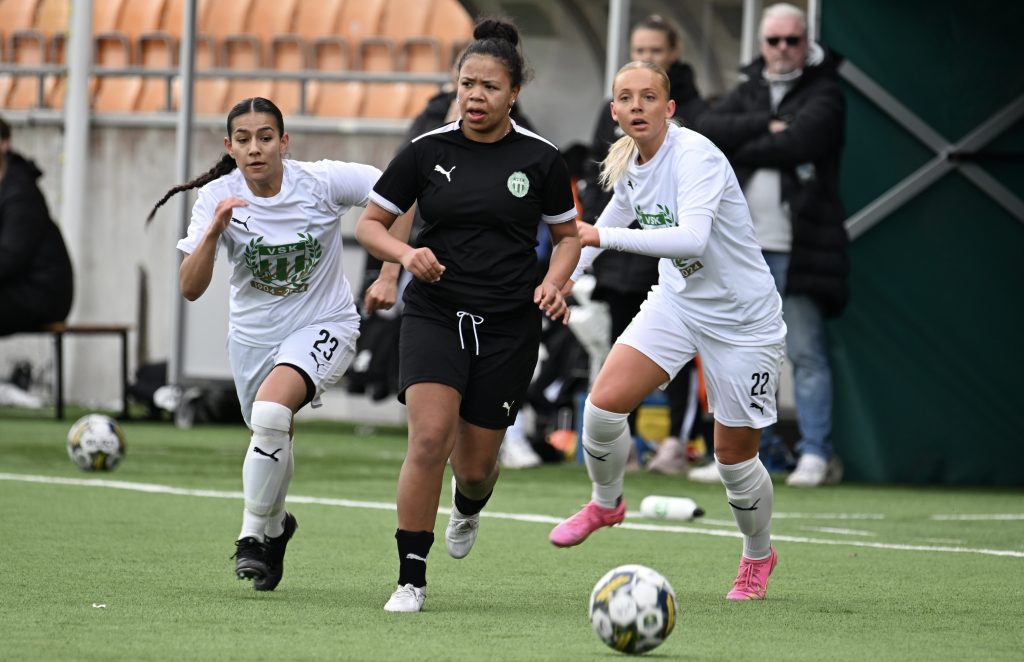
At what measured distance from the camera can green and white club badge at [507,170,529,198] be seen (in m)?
6.07

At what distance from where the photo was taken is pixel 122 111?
19031 millimetres

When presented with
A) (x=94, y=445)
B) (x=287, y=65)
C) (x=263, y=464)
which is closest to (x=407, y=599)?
(x=263, y=464)

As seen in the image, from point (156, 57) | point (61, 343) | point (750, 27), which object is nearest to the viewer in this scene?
point (750, 27)

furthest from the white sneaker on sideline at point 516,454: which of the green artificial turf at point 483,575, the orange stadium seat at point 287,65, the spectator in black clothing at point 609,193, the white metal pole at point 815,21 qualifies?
the orange stadium seat at point 287,65

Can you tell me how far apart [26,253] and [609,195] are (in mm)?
5695

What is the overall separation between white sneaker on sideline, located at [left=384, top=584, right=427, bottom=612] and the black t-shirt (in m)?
0.92

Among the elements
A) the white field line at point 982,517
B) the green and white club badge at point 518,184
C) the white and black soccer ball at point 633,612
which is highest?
the green and white club badge at point 518,184

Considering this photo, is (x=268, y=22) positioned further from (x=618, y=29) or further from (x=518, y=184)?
(x=518, y=184)

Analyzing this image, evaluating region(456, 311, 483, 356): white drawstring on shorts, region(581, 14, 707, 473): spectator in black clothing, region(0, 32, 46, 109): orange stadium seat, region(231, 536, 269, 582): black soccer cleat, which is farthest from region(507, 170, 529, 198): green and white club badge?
region(0, 32, 46, 109): orange stadium seat

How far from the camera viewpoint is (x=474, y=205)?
19.7 ft

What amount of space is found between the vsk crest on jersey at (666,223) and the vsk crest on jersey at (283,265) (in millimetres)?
1143

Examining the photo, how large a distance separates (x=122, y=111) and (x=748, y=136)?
9959mm

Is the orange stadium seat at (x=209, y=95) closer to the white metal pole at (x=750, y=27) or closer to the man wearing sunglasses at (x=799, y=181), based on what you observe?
the white metal pole at (x=750, y=27)

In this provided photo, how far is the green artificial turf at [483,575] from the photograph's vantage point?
5.09 m
